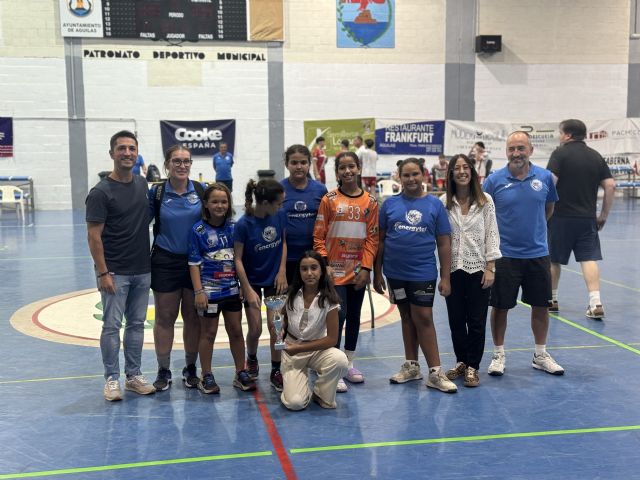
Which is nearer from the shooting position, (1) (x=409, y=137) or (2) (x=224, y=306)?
(2) (x=224, y=306)

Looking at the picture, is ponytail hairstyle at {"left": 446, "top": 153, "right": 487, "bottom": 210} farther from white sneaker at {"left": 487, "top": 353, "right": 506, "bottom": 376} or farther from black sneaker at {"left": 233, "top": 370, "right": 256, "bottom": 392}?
black sneaker at {"left": 233, "top": 370, "right": 256, "bottom": 392}

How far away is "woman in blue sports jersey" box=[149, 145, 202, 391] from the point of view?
4680mm

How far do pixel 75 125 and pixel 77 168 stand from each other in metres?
1.22

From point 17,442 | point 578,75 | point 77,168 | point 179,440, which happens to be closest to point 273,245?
point 179,440

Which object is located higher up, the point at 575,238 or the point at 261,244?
the point at 261,244

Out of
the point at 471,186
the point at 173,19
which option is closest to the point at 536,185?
the point at 471,186

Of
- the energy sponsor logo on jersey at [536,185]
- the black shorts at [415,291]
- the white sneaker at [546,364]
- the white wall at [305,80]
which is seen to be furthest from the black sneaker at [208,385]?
the white wall at [305,80]

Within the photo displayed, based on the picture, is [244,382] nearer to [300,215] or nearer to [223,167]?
[300,215]

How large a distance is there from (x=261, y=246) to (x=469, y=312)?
5.24ft

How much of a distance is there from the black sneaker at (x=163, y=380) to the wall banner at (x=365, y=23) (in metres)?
16.6

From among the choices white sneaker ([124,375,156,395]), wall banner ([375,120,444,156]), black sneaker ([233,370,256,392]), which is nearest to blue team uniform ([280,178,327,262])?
black sneaker ([233,370,256,392])

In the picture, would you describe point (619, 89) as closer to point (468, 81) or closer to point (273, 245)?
point (468, 81)

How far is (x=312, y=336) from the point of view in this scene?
4.61 metres

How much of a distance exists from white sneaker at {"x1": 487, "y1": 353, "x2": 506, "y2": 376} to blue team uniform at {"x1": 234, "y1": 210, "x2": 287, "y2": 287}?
6.01 ft
